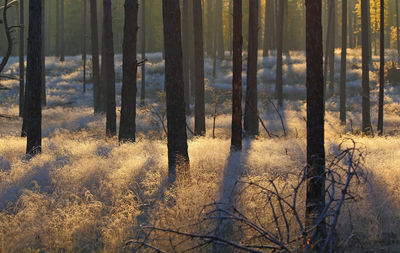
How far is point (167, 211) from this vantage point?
6.40 meters

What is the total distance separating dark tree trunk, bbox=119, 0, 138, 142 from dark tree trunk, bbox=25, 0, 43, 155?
9.08ft

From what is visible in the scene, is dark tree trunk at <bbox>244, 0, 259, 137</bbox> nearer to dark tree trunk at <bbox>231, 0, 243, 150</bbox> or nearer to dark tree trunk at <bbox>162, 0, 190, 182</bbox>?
dark tree trunk at <bbox>231, 0, 243, 150</bbox>

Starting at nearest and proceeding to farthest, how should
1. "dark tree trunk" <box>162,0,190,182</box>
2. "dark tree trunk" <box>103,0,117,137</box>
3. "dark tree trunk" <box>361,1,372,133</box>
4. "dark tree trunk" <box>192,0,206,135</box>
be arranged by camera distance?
"dark tree trunk" <box>162,0,190,182</box>
"dark tree trunk" <box>103,0,117,137</box>
"dark tree trunk" <box>192,0,206,135</box>
"dark tree trunk" <box>361,1,372,133</box>

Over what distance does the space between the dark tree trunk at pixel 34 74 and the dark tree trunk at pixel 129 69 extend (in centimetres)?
277

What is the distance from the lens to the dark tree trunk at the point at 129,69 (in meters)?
12.7

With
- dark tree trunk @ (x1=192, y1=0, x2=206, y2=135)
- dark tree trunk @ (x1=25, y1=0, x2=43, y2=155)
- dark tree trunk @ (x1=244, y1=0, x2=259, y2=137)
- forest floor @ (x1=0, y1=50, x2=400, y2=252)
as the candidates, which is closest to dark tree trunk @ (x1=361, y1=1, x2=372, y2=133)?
dark tree trunk @ (x1=244, y1=0, x2=259, y2=137)

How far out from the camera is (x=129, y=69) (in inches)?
512

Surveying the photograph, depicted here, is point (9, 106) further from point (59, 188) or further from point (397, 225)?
point (397, 225)

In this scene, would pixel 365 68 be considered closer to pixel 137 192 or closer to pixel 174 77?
pixel 174 77

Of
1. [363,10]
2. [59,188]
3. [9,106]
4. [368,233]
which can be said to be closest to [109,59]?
[59,188]

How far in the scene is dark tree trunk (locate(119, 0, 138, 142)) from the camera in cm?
1273

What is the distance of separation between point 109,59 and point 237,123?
20.5 ft

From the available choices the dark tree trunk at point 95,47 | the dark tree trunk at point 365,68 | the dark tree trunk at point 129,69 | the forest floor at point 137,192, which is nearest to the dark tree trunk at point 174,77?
the forest floor at point 137,192

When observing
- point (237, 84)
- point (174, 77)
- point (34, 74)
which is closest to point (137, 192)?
point (174, 77)
